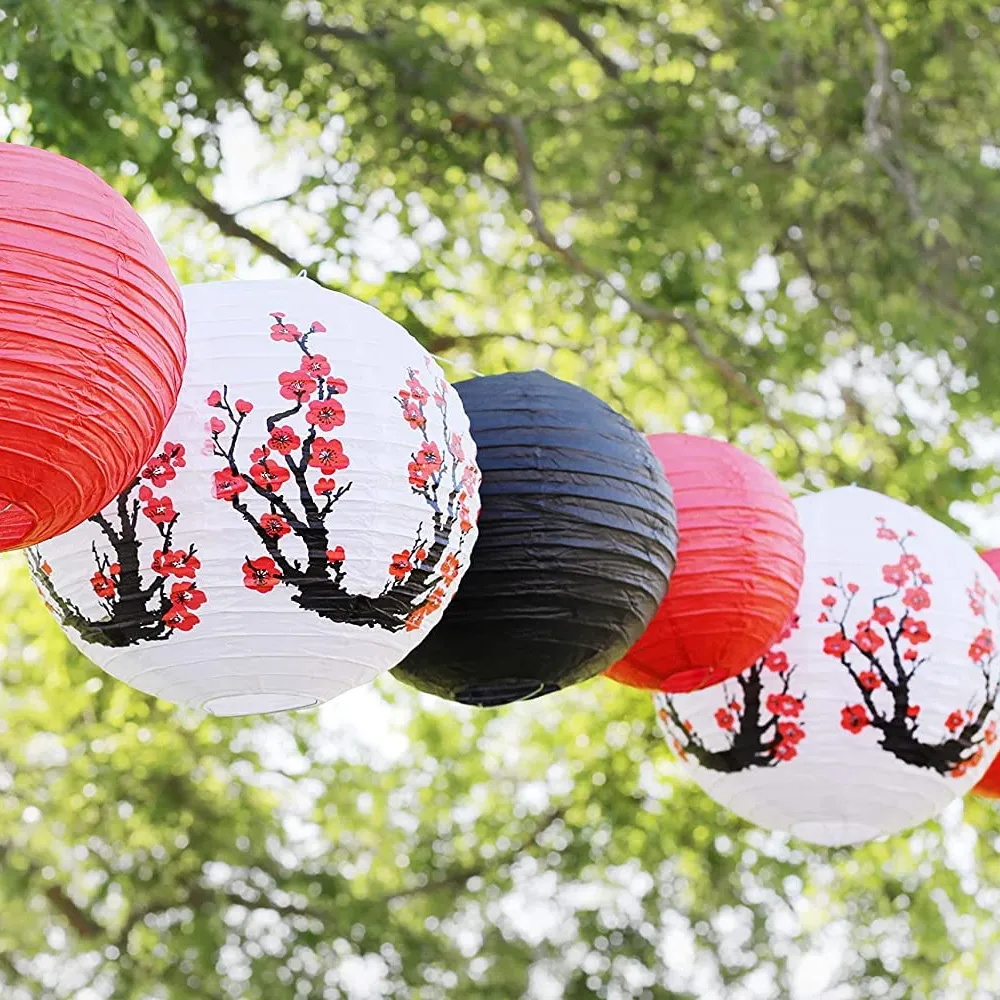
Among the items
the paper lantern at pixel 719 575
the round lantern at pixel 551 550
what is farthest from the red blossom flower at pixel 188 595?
the paper lantern at pixel 719 575

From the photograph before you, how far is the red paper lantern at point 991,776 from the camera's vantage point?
2619 millimetres

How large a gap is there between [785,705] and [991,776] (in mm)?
614

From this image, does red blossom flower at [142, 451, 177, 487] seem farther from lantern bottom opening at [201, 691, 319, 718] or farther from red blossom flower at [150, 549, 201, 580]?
lantern bottom opening at [201, 691, 319, 718]

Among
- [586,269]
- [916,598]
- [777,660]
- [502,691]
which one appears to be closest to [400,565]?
[502,691]

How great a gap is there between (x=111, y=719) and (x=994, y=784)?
247 cm

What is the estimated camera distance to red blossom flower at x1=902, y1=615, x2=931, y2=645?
2248 millimetres

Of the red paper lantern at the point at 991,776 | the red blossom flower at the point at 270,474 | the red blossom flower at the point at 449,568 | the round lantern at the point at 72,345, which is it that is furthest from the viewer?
the red paper lantern at the point at 991,776

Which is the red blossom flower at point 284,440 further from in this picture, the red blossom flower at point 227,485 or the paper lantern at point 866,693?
the paper lantern at point 866,693

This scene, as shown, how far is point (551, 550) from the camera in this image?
1.85 meters

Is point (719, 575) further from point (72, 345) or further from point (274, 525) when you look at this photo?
point (72, 345)

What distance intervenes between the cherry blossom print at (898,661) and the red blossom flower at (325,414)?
0.91 meters

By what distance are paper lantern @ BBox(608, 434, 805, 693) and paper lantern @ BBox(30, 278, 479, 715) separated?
47 cm

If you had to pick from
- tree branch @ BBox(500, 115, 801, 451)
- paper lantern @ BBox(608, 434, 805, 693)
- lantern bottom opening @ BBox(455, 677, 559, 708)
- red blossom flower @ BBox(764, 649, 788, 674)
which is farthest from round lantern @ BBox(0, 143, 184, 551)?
tree branch @ BBox(500, 115, 801, 451)

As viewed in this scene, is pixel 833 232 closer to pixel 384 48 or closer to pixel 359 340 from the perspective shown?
pixel 384 48
